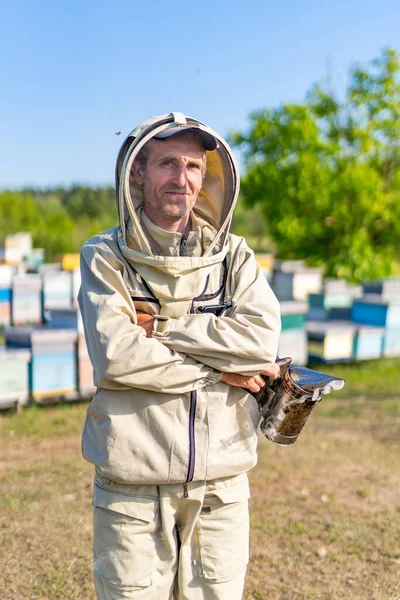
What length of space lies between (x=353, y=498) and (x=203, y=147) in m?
3.07

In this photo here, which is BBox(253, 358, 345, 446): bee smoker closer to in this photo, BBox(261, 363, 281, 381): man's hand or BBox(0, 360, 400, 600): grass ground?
BBox(261, 363, 281, 381): man's hand

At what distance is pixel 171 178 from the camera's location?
5.94 feet

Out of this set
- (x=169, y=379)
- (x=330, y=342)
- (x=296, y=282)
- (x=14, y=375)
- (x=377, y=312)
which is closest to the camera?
(x=169, y=379)

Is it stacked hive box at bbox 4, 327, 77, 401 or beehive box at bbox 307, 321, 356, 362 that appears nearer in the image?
stacked hive box at bbox 4, 327, 77, 401

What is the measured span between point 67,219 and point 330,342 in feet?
117

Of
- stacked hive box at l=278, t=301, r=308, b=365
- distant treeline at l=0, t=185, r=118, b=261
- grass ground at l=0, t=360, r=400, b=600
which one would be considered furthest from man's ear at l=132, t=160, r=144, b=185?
stacked hive box at l=278, t=301, r=308, b=365

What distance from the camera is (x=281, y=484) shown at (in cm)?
439

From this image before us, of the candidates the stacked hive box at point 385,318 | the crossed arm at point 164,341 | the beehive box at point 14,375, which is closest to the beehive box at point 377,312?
the stacked hive box at point 385,318

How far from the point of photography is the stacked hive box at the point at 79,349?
5891 mm

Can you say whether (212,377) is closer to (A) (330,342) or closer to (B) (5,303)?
(A) (330,342)

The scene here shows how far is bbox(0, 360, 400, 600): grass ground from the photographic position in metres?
3.07

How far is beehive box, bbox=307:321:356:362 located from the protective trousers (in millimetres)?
5907

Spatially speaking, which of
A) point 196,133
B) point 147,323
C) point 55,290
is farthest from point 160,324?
point 55,290

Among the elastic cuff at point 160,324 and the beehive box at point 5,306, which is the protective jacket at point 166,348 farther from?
the beehive box at point 5,306
